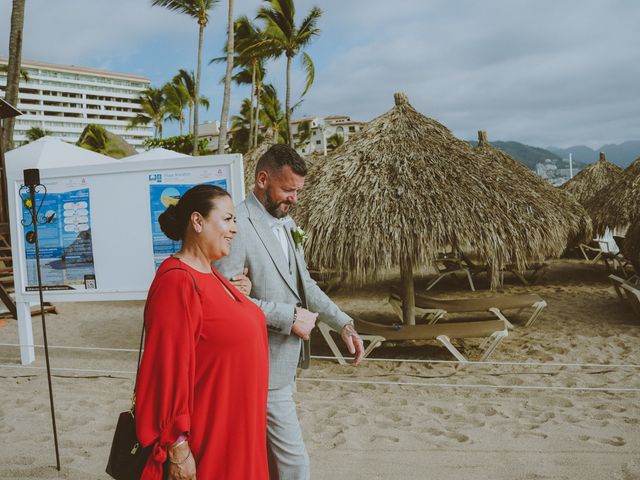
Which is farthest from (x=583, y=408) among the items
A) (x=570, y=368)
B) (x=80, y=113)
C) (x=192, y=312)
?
(x=80, y=113)

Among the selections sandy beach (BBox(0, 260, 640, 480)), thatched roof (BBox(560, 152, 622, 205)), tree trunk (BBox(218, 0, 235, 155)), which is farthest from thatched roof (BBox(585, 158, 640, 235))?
tree trunk (BBox(218, 0, 235, 155))

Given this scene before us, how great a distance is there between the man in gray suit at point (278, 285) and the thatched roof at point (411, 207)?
14.4 feet

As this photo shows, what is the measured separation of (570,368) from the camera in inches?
245

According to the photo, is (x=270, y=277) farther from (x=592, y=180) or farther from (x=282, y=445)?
(x=592, y=180)

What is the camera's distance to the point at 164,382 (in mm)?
1621

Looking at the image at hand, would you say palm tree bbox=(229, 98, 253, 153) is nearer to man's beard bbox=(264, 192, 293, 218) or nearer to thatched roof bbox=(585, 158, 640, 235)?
thatched roof bbox=(585, 158, 640, 235)

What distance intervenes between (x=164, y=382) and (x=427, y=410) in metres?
3.67

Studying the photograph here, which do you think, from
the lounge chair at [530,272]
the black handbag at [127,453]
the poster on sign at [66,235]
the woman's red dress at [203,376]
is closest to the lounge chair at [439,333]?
the poster on sign at [66,235]

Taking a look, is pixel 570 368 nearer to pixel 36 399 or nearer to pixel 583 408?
pixel 583 408

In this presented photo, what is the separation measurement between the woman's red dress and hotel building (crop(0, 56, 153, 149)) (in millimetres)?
107450

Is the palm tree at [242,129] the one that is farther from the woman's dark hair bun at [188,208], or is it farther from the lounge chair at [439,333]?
the woman's dark hair bun at [188,208]

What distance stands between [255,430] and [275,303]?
0.52 meters

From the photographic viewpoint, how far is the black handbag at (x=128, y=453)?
65.7 inches

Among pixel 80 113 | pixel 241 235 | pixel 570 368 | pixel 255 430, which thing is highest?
pixel 80 113
